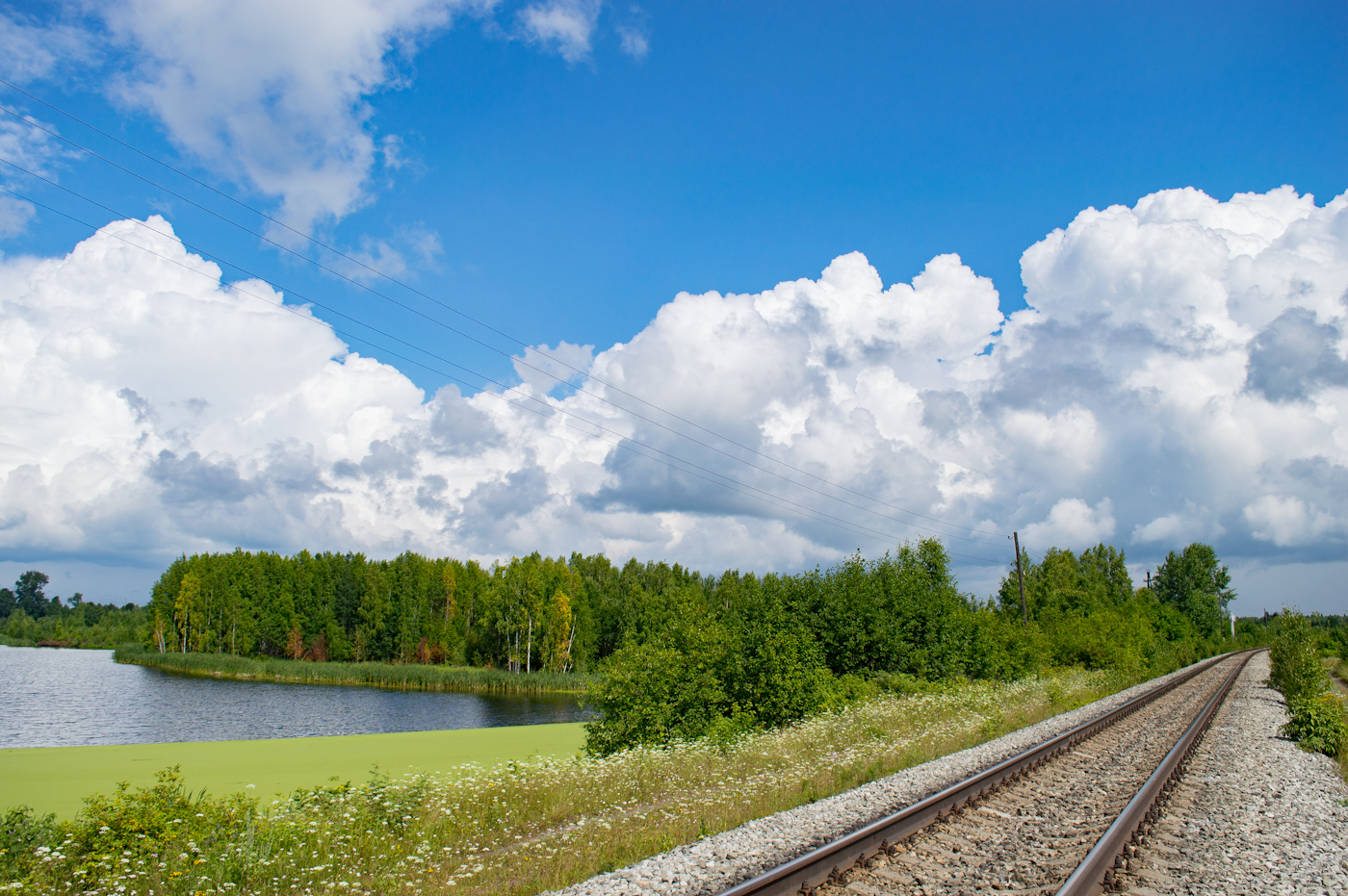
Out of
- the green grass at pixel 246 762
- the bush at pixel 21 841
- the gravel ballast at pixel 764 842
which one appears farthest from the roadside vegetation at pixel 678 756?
the green grass at pixel 246 762

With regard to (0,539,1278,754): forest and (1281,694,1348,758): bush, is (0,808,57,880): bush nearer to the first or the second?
(0,539,1278,754): forest

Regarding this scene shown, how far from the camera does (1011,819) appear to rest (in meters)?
9.53

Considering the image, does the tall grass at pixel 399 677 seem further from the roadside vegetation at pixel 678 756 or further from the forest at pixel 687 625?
the forest at pixel 687 625

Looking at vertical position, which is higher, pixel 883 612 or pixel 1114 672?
pixel 883 612

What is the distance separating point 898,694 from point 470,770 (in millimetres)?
16469

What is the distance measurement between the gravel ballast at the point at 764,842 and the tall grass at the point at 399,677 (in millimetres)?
48440

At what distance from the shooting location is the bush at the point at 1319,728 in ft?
54.4

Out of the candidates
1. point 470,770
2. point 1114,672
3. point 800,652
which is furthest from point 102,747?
point 1114,672

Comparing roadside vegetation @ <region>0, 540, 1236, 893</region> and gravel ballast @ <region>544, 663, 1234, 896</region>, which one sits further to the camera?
roadside vegetation @ <region>0, 540, 1236, 893</region>

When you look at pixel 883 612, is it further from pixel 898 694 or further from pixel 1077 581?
pixel 1077 581

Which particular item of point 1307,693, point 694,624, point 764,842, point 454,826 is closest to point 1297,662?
point 1307,693

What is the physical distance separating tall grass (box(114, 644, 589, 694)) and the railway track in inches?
1912

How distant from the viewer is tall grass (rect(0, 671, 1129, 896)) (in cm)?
787

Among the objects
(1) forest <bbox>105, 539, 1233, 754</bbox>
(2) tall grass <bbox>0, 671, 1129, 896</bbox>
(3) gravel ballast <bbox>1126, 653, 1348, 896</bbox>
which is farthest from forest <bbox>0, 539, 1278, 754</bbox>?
(3) gravel ballast <bbox>1126, 653, 1348, 896</bbox>
